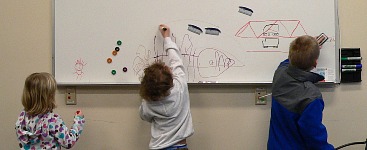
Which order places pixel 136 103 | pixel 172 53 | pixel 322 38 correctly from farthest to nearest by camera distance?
pixel 136 103
pixel 322 38
pixel 172 53

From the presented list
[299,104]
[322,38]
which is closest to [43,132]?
[299,104]

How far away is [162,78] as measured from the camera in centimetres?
195

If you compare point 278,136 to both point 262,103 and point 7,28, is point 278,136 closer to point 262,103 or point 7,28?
point 262,103

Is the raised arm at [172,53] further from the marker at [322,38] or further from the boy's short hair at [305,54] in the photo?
the marker at [322,38]

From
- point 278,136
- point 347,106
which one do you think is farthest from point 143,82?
point 347,106

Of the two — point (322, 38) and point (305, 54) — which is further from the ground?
point (322, 38)

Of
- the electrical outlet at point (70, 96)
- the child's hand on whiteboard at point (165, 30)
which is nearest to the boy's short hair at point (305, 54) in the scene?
the child's hand on whiteboard at point (165, 30)

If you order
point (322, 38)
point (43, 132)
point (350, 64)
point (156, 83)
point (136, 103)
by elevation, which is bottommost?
point (43, 132)

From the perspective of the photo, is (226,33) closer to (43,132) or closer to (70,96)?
(70,96)

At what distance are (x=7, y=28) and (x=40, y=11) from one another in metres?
0.27

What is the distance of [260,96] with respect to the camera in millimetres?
2396

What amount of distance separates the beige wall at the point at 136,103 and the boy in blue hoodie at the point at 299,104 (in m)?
0.37

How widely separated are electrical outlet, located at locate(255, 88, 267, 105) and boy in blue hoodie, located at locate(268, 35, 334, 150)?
31 centimetres

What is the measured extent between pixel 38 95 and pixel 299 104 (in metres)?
1.38
